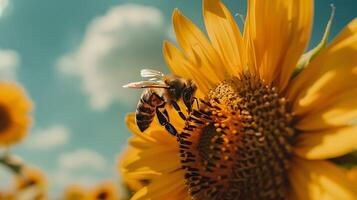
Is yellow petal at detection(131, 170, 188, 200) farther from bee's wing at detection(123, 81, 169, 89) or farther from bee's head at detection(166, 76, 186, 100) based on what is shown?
bee's wing at detection(123, 81, 169, 89)

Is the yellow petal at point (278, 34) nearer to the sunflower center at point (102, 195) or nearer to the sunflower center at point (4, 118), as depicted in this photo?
the sunflower center at point (102, 195)

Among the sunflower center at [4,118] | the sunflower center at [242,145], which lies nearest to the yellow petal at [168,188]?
the sunflower center at [242,145]

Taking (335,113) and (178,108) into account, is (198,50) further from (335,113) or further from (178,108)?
(335,113)

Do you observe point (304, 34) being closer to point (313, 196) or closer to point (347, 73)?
point (347, 73)

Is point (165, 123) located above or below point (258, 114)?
above

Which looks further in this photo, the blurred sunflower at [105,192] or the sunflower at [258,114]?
the blurred sunflower at [105,192]

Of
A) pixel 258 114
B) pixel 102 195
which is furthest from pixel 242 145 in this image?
pixel 102 195

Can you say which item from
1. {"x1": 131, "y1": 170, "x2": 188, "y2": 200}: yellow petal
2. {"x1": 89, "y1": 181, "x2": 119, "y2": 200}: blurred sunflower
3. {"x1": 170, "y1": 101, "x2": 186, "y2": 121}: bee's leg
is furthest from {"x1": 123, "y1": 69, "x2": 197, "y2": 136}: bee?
{"x1": 89, "y1": 181, "x2": 119, "y2": 200}: blurred sunflower
